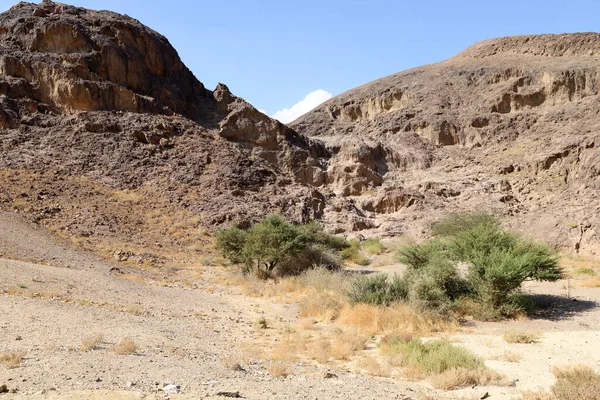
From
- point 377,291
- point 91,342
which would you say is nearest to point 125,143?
point 377,291

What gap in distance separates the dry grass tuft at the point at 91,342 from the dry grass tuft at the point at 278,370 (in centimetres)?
260

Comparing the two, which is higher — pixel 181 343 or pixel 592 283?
pixel 181 343

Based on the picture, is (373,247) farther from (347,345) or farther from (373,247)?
(347,345)

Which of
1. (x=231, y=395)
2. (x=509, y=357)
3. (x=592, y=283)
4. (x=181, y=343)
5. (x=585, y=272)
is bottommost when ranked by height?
(x=585, y=272)

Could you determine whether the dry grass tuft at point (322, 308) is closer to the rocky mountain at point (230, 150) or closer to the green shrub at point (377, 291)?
the green shrub at point (377, 291)

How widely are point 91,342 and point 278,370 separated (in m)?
2.78

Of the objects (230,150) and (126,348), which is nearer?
(126,348)

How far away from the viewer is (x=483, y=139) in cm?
4638

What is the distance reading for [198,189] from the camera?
31.7m

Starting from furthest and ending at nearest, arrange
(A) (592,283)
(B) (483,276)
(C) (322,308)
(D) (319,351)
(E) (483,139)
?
(E) (483,139)
(A) (592,283)
(C) (322,308)
(B) (483,276)
(D) (319,351)

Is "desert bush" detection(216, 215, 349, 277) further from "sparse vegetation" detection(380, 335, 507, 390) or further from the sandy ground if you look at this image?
"sparse vegetation" detection(380, 335, 507, 390)

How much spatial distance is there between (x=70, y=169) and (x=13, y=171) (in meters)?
3.24

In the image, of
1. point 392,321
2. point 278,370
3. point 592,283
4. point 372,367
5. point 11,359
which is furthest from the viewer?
point 592,283

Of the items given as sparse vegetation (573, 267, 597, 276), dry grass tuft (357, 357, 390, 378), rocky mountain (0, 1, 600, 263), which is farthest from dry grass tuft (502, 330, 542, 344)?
rocky mountain (0, 1, 600, 263)
